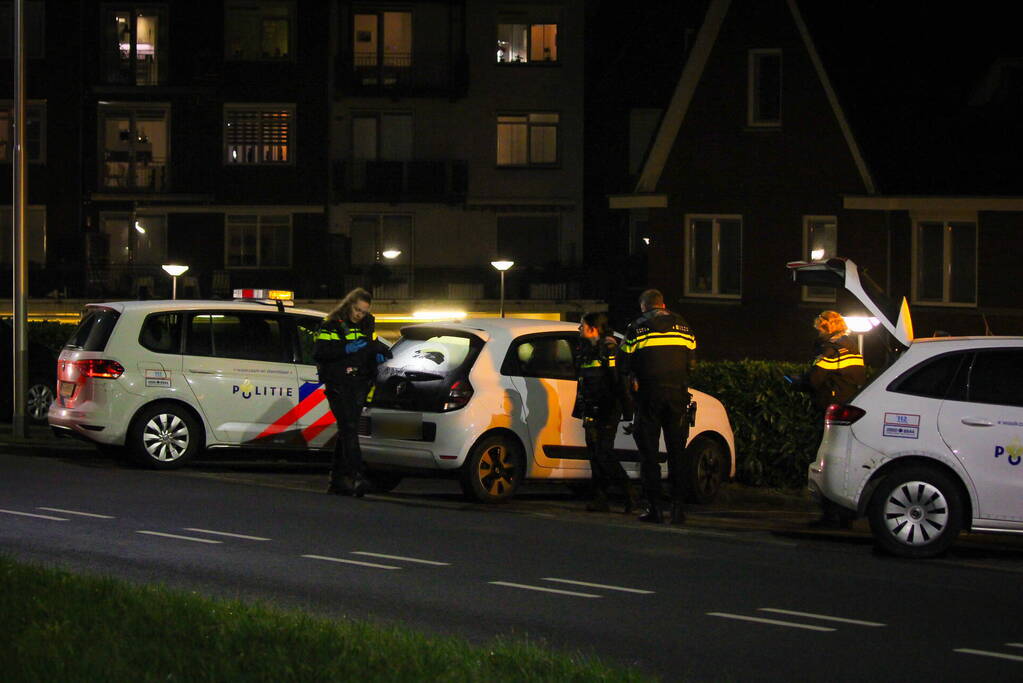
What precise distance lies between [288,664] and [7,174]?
45447 millimetres

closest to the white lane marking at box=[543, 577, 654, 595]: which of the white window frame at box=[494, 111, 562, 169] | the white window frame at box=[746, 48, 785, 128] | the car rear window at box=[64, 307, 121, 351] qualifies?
the car rear window at box=[64, 307, 121, 351]

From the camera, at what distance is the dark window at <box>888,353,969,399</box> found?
12.7 m

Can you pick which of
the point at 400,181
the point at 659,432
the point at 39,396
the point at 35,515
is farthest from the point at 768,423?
the point at 400,181

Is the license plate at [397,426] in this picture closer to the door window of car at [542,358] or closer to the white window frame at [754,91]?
the door window of car at [542,358]

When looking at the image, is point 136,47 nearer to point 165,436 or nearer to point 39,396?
point 39,396

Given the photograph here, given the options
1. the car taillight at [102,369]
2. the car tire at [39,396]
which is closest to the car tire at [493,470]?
the car taillight at [102,369]

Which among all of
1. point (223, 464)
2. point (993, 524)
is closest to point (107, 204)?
point (223, 464)

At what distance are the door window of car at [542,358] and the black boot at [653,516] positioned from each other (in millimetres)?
1781

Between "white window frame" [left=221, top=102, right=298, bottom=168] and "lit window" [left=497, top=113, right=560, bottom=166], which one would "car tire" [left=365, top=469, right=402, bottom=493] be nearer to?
"lit window" [left=497, top=113, right=560, bottom=166]

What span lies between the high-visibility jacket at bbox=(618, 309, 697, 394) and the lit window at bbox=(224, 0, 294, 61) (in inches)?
1438

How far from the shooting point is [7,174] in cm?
5044

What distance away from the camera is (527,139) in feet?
164

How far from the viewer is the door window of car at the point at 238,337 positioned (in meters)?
18.0

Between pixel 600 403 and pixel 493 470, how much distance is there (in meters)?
1.13
